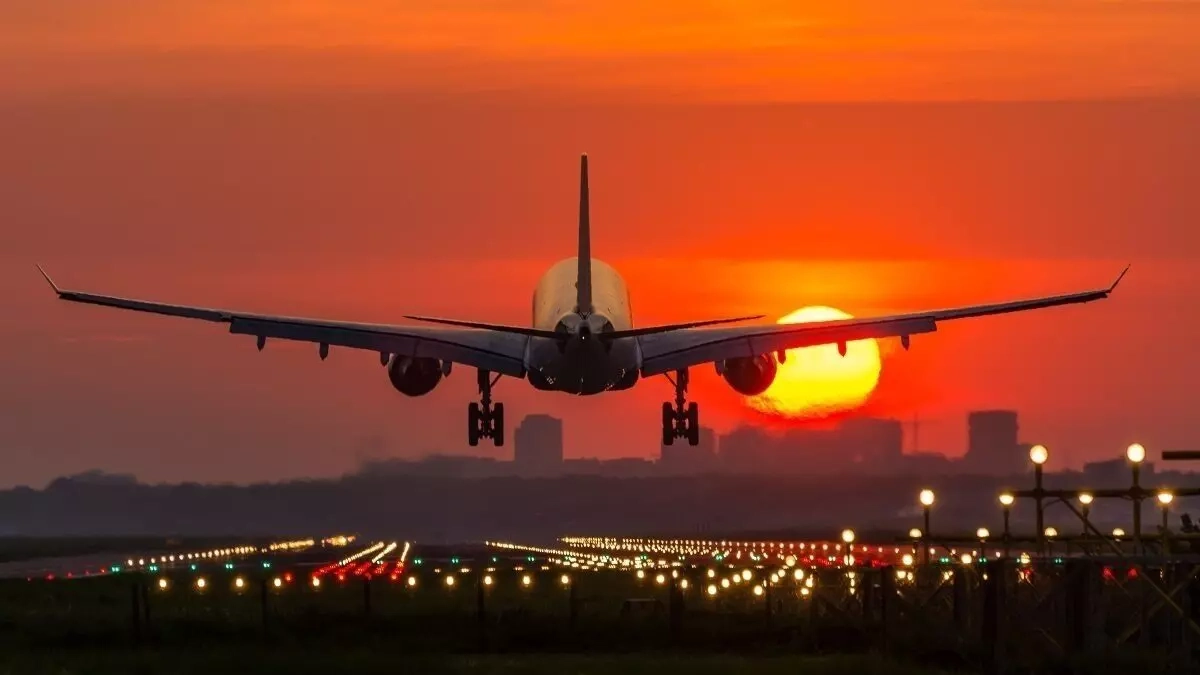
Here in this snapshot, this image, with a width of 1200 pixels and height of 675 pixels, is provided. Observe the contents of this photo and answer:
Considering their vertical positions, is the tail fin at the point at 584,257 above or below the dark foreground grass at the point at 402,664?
above

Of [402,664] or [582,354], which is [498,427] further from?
[402,664]

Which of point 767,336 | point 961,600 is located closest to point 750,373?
point 767,336

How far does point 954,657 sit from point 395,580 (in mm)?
37923

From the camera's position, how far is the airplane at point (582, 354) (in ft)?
262

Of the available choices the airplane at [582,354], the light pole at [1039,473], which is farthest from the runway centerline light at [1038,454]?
the airplane at [582,354]

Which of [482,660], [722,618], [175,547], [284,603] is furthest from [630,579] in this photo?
[175,547]

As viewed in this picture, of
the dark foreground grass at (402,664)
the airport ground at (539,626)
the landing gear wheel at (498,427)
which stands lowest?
the dark foreground grass at (402,664)

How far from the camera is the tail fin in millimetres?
82356

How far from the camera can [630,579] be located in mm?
91375

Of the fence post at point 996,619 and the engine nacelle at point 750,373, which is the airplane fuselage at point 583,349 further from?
→ the fence post at point 996,619

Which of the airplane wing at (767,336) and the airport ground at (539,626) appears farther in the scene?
the airplane wing at (767,336)

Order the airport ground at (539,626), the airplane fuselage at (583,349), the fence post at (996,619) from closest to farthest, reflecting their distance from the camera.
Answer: the fence post at (996,619)
the airport ground at (539,626)
the airplane fuselage at (583,349)

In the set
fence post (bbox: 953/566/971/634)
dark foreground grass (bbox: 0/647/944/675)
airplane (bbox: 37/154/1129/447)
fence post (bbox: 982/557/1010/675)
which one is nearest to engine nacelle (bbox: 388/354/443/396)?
airplane (bbox: 37/154/1129/447)

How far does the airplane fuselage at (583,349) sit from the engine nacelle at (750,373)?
166 inches
